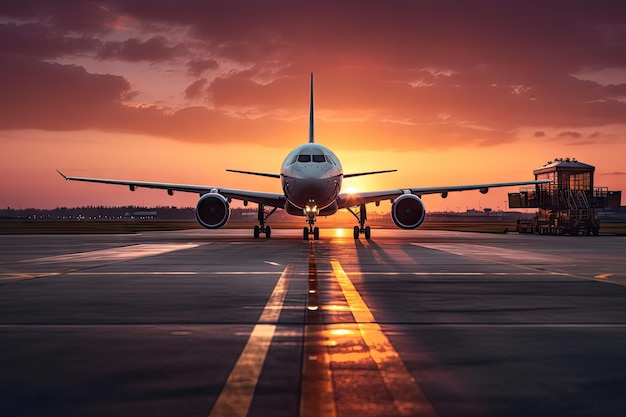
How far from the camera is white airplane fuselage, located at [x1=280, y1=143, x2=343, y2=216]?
29.3m

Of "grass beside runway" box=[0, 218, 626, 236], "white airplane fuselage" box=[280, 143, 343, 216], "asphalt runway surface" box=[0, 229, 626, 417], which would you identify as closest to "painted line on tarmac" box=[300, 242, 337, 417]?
"asphalt runway surface" box=[0, 229, 626, 417]

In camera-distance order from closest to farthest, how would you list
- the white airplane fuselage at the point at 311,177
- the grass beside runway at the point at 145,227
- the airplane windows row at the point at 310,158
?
the white airplane fuselage at the point at 311,177, the airplane windows row at the point at 310,158, the grass beside runway at the point at 145,227

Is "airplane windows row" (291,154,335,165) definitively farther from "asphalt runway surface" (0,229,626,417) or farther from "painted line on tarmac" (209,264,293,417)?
"painted line on tarmac" (209,264,293,417)

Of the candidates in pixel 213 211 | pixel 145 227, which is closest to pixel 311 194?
pixel 213 211

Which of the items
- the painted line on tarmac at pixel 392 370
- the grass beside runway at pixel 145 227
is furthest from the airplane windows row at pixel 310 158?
the grass beside runway at pixel 145 227

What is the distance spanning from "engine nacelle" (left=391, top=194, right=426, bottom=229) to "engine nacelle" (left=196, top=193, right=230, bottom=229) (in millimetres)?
7850

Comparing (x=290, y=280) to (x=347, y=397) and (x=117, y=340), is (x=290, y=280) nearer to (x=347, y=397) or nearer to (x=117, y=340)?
(x=117, y=340)

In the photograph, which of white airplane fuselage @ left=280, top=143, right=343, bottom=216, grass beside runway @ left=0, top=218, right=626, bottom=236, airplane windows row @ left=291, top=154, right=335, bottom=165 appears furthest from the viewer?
grass beside runway @ left=0, top=218, right=626, bottom=236

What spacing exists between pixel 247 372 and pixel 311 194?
2431cm

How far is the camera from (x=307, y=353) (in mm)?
6258

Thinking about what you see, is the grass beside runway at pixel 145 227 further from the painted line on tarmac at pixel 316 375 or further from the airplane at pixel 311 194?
the painted line on tarmac at pixel 316 375

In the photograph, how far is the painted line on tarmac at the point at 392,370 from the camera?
450 centimetres

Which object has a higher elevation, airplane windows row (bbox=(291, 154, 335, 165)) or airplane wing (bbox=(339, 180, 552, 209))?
airplane windows row (bbox=(291, 154, 335, 165))

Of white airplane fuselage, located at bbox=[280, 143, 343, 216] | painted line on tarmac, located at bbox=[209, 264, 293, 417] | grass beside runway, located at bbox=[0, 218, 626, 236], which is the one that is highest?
white airplane fuselage, located at bbox=[280, 143, 343, 216]
